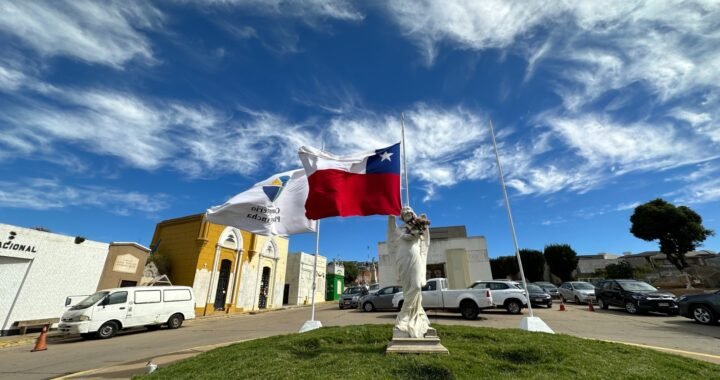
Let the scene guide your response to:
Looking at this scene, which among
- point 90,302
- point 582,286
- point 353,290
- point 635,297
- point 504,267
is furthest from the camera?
point 504,267

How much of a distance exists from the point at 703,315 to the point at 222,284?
87.8ft

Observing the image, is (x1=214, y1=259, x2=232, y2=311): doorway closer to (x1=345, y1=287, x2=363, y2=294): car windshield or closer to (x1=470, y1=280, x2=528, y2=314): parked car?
(x1=345, y1=287, x2=363, y2=294): car windshield

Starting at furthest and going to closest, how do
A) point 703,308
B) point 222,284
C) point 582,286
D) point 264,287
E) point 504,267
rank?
point 504,267
point 264,287
point 222,284
point 582,286
point 703,308

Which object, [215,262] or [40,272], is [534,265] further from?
[40,272]

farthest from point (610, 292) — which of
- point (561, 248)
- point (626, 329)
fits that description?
point (561, 248)

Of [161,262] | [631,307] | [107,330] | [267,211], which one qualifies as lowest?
[107,330]

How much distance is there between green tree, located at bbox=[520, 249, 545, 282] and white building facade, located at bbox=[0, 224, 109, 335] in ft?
161

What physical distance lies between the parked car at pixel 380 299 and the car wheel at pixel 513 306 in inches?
218

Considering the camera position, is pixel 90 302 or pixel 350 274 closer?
pixel 90 302

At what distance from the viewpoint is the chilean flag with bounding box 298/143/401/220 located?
751 centimetres

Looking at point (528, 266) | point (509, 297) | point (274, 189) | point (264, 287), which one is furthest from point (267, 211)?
point (528, 266)

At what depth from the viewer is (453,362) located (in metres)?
5.05

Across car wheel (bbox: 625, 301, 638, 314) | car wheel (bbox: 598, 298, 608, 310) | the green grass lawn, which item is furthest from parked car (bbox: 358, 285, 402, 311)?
the green grass lawn

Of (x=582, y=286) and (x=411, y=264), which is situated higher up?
(x=582, y=286)
